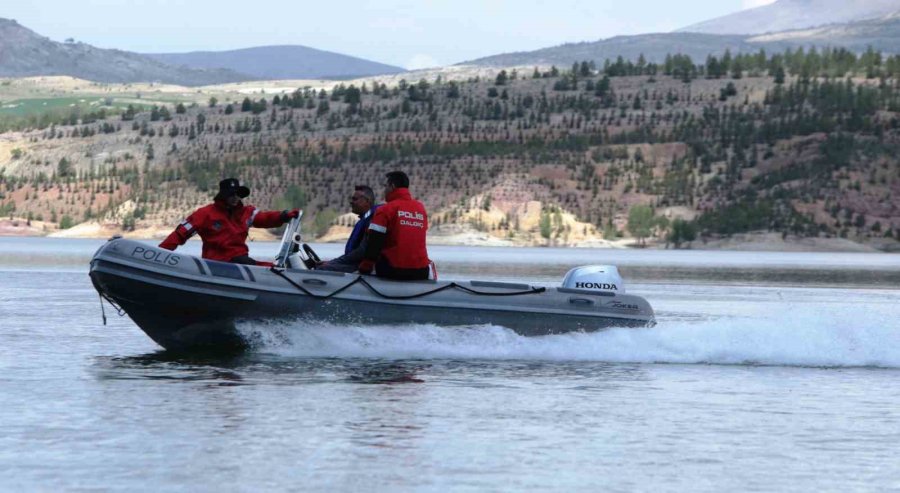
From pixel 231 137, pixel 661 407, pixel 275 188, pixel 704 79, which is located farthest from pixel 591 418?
pixel 704 79

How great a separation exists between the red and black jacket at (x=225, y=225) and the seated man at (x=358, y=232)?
829 millimetres

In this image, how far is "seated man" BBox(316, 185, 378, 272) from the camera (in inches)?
749

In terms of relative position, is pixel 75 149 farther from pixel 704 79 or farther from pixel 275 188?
pixel 704 79

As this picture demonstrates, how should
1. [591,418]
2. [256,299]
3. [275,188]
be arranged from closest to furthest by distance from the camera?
[591,418], [256,299], [275,188]

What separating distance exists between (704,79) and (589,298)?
131 meters

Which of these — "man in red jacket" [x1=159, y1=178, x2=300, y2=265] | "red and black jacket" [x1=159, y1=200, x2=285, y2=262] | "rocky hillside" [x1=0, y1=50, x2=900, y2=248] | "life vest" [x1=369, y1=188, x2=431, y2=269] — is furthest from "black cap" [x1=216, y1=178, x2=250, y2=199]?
"rocky hillside" [x1=0, y1=50, x2=900, y2=248]

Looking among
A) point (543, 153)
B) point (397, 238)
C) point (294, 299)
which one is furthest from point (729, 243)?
point (294, 299)

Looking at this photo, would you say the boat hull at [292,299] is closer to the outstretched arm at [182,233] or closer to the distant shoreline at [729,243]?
the outstretched arm at [182,233]

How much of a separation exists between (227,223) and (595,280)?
4.39 m

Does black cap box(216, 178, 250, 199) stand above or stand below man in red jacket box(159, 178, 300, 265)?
above

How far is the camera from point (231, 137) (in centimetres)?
13938

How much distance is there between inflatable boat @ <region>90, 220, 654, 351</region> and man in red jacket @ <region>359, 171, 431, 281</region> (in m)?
0.18

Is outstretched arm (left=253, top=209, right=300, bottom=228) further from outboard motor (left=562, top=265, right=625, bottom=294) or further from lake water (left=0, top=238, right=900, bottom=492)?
outboard motor (left=562, top=265, right=625, bottom=294)

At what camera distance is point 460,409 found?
15.3 m
